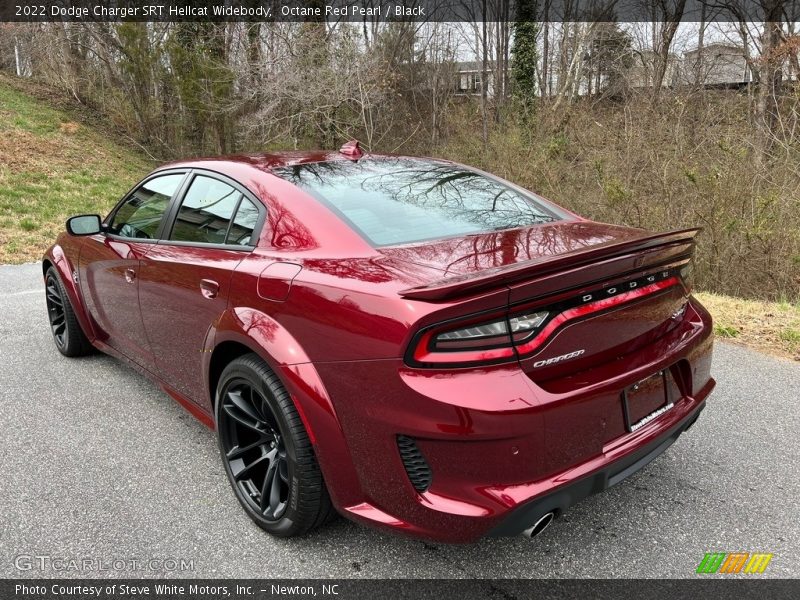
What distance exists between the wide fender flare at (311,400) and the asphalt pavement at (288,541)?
0.37 m

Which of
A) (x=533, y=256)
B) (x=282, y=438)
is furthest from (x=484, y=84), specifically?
(x=282, y=438)

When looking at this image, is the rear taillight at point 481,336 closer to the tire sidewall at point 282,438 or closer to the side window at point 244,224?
the tire sidewall at point 282,438

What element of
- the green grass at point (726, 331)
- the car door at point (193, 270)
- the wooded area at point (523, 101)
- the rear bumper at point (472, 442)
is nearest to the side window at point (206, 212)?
the car door at point (193, 270)

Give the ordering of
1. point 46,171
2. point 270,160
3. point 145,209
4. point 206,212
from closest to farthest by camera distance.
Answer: point 206,212 → point 270,160 → point 145,209 → point 46,171

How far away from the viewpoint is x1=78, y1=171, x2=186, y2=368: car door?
10.8 ft

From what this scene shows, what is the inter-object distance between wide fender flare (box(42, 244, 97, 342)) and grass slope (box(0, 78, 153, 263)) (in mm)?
6311

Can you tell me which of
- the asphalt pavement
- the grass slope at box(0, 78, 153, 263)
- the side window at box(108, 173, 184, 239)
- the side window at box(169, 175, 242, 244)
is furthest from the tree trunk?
the asphalt pavement

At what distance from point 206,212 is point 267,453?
1222 millimetres

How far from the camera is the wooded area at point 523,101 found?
771 centimetres

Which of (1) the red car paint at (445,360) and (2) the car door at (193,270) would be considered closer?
(1) the red car paint at (445,360)

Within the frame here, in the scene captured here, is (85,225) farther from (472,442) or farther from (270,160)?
(472,442)

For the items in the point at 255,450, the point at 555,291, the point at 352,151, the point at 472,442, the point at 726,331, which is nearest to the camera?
the point at 472,442

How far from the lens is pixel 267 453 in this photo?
2.41 metres

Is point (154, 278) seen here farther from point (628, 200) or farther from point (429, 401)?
point (628, 200)
